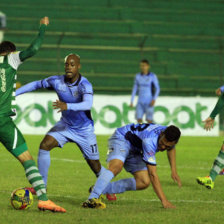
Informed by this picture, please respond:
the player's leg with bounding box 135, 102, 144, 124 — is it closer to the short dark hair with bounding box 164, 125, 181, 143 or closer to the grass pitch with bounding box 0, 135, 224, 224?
the grass pitch with bounding box 0, 135, 224, 224

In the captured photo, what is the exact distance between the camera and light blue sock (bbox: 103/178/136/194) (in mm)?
8109

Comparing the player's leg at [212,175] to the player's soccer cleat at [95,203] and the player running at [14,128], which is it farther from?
the player running at [14,128]

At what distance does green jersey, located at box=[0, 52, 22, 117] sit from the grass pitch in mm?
1153

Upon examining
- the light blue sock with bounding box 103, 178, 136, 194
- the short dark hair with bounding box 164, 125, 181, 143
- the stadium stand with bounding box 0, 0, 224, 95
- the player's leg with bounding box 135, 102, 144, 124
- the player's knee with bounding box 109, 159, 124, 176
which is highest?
the stadium stand with bounding box 0, 0, 224, 95

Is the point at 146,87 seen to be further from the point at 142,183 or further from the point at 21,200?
the point at 21,200

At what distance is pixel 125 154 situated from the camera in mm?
7922

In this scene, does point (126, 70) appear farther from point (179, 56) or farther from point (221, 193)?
point (221, 193)

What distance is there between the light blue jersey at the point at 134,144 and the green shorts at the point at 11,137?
1.28 metres

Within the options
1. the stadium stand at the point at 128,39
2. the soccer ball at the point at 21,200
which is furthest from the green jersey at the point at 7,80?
the stadium stand at the point at 128,39

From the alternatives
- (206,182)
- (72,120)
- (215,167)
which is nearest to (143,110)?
(215,167)

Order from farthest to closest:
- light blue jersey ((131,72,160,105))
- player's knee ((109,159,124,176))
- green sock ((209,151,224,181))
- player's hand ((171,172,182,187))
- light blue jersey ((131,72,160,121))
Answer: light blue jersey ((131,72,160,121)) → light blue jersey ((131,72,160,105)) → green sock ((209,151,224,181)) → player's hand ((171,172,182,187)) → player's knee ((109,159,124,176))

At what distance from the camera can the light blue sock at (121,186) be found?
26.6 ft

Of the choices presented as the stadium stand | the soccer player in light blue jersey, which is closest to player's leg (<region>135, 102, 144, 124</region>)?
the stadium stand

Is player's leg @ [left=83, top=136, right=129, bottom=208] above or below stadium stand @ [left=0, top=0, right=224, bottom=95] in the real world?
below
